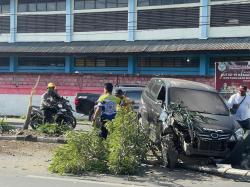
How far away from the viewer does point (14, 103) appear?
101 feet

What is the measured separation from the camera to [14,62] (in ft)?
127

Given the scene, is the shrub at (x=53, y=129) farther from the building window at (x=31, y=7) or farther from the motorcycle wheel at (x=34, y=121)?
the building window at (x=31, y=7)

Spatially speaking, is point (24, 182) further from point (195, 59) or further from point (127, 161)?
point (195, 59)

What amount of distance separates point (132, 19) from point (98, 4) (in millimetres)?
2872

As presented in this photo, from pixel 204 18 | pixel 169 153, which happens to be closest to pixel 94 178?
pixel 169 153

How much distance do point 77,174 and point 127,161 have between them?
101 cm

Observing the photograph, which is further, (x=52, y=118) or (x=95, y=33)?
(x=95, y=33)

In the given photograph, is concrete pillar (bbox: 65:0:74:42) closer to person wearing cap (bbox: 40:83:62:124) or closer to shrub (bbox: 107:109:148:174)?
person wearing cap (bbox: 40:83:62:124)

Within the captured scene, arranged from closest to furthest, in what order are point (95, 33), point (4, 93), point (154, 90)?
1. point (154, 90)
2. point (4, 93)
3. point (95, 33)

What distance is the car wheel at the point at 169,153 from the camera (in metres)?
11.0

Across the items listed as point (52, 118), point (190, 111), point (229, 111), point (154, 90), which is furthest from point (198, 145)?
point (52, 118)

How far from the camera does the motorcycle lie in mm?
17130

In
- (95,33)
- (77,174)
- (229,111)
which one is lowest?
(77,174)

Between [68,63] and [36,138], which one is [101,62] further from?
[36,138]
